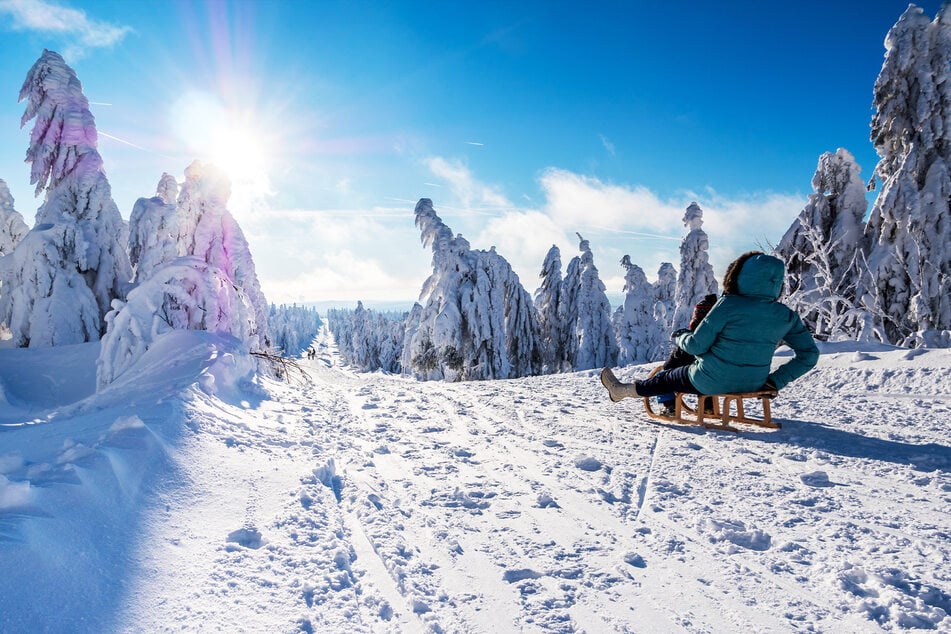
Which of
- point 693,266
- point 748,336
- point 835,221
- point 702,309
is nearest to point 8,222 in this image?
point 702,309

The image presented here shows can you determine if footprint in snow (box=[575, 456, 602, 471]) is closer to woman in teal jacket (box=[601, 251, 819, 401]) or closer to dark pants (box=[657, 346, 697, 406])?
woman in teal jacket (box=[601, 251, 819, 401])

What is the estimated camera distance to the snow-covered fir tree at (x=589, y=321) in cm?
2639

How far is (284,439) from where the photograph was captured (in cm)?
388

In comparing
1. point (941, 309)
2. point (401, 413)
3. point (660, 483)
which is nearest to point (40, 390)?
point (401, 413)

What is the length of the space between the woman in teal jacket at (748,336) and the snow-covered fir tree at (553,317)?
24.8 m

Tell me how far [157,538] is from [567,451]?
9.35 ft

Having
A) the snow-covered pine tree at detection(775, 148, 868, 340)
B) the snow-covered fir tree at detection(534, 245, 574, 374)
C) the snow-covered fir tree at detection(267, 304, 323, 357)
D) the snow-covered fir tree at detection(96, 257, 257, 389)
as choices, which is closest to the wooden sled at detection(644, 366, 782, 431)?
the snow-covered fir tree at detection(96, 257, 257, 389)

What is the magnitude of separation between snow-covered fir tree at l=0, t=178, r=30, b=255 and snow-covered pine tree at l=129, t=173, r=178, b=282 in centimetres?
963

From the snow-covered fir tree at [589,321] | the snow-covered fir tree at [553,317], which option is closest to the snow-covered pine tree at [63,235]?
the snow-covered fir tree at [589,321]

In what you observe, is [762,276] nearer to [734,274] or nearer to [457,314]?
[734,274]

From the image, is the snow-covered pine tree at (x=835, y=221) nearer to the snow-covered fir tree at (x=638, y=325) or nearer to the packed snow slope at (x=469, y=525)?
the snow-covered fir tree at (x=638, y=325)

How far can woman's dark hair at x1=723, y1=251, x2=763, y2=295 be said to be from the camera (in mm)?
4023

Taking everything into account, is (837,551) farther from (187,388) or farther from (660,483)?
(187,388)

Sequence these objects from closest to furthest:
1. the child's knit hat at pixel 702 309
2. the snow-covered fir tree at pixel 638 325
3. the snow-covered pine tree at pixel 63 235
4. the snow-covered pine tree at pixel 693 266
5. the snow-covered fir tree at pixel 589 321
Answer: the child's knit hat at pixel 702 309
the snow-covered pine tree at pixel 63 235
the snow-covered pine tree at pixel 693 266
the snow-covered fir tree at pixel 589 321
the snow-covered fir tree at pixel 638 325
